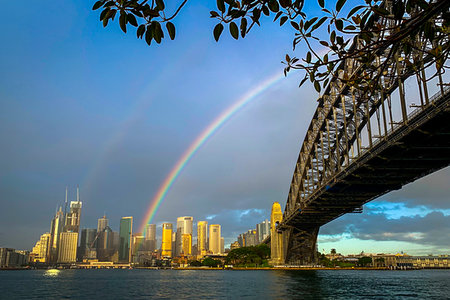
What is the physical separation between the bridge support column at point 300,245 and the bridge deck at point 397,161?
41568 mm

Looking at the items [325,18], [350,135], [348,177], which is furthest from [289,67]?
[350,135]

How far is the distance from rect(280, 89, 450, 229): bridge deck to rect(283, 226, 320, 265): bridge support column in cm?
4157

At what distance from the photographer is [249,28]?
5199mm

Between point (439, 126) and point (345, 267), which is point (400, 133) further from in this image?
point (345, 267)

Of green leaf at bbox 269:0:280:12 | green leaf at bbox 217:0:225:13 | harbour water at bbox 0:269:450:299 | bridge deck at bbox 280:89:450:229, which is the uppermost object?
bridge deck at bbox 280:89:450:229

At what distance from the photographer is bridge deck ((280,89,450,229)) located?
30.2m

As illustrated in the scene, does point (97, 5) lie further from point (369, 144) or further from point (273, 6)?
point (369, 144)

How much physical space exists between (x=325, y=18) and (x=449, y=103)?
25.8 meters

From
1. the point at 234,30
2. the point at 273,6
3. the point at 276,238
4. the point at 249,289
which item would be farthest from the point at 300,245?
the point at 234,30

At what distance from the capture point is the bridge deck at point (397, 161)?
99.2ft

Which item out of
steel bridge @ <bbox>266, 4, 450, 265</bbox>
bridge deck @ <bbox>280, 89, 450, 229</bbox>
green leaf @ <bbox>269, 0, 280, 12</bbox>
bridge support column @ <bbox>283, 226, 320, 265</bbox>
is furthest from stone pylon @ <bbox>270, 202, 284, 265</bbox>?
green leaf @ <bbox>269, 0, 280, 12</bbox>

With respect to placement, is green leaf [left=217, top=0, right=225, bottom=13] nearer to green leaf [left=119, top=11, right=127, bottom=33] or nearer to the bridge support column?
green leaf [left=119, top=11, right=127, bottom=33]

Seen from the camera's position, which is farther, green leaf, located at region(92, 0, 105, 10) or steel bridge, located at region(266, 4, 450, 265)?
steel bridge, located at region(266, 4, 450, 265)

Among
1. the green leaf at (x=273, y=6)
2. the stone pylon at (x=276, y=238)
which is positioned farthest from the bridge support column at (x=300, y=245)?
the green leaf at (x=273, y=6)
